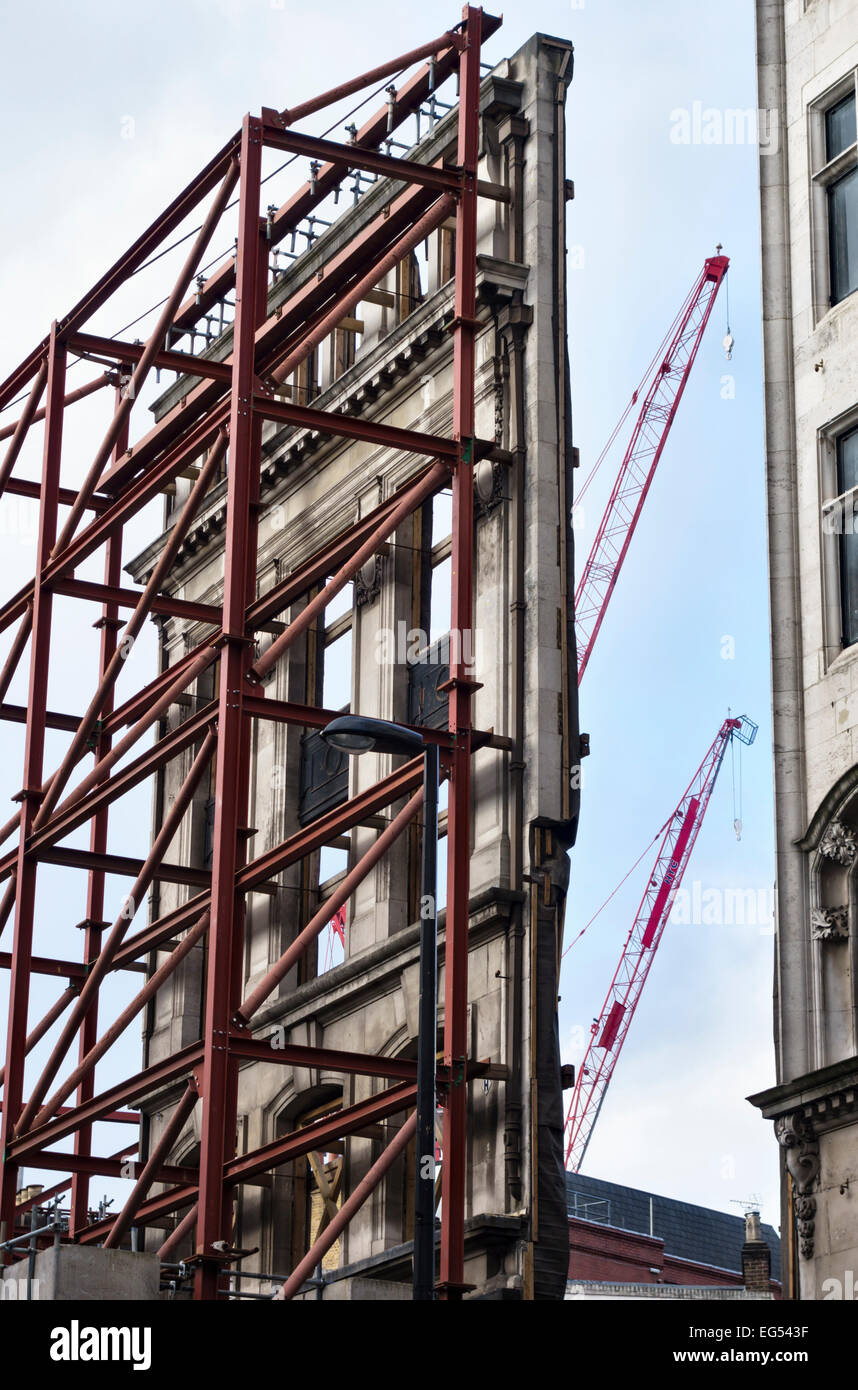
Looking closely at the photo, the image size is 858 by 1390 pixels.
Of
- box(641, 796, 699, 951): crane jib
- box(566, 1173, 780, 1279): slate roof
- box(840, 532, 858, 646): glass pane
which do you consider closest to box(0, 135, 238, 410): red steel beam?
box(840, 532, 858, 646): glass pane

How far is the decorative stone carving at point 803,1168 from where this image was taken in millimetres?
26562

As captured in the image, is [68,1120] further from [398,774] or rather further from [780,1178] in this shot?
[780,1178]

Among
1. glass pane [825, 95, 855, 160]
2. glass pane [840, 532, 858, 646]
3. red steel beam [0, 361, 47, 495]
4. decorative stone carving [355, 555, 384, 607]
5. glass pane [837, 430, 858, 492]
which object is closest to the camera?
glass pane [840, 532, 858, 646]

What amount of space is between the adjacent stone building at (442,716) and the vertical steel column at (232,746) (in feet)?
2.93

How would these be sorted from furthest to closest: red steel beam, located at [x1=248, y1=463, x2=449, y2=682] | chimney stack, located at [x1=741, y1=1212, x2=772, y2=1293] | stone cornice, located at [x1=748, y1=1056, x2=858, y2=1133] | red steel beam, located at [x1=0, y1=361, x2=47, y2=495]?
chimney stack, located at [x1=741, y1=1212, x2=772, y2=1293] < red steel beam, located at [x1=0, y1=361, x2=47, y2=495] < red steel beam, located at [x1=248, y1=463, x2=449, y2=682] < stone cornice, located at [x1=748, y1=1056, x2=858, y2=1133]

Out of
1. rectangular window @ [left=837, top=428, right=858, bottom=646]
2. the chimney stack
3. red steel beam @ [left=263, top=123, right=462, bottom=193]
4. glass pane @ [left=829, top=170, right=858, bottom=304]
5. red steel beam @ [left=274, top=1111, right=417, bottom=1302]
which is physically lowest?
red steel beam @ [left=274, top=1111, right=417, bottom=1302]

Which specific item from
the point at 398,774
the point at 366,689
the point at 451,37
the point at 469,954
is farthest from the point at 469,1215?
the point at 451,37

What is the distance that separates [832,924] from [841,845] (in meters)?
0.91

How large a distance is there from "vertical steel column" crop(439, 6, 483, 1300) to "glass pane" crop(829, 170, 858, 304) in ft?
15.0

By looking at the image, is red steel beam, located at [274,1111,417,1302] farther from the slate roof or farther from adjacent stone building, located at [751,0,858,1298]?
the slate roof

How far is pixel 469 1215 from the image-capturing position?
1168 inches

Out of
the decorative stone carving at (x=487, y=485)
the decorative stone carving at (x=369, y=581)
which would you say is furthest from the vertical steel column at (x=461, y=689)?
the decorative stone carving at (x=369, y=581)

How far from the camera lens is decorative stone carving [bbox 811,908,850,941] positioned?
27734mm

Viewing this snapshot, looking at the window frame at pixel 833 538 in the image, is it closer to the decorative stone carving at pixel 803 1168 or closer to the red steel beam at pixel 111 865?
the decorative stone carving at pixel 803 1168
